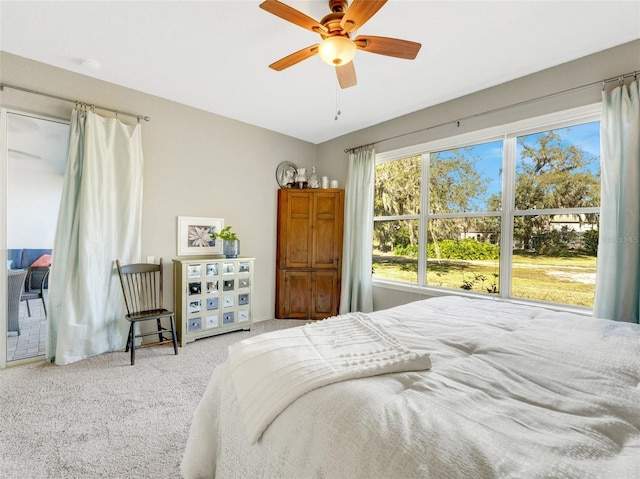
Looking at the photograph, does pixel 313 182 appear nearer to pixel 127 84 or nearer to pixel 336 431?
pixel 127 84

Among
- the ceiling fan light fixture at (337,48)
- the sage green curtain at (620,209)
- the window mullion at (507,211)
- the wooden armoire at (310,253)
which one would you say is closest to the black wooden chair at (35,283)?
the wooden armoire at (310,253)

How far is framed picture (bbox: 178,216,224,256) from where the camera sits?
3577mm

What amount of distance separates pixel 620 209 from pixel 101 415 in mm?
3854

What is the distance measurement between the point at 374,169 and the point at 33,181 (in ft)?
11.7

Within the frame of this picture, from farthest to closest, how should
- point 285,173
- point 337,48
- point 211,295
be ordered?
point 285,173
point 211,295
point 337,48

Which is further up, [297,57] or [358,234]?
[297,57]

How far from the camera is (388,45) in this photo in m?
1.87

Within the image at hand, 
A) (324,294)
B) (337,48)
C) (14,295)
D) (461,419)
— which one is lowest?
(324,294)

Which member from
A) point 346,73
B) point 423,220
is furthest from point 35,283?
point 423,220

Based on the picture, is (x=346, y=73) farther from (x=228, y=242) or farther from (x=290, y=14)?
(x=228, y=242)

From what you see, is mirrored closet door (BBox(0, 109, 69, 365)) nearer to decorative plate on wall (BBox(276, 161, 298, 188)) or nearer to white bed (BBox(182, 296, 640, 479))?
decorative plate on wall (BBox(276, 161, 298, 188))

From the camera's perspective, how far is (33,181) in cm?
280

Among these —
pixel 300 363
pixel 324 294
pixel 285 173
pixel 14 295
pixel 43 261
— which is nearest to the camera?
pixel 300 363

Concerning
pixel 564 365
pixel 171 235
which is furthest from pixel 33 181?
pixel 564 365
